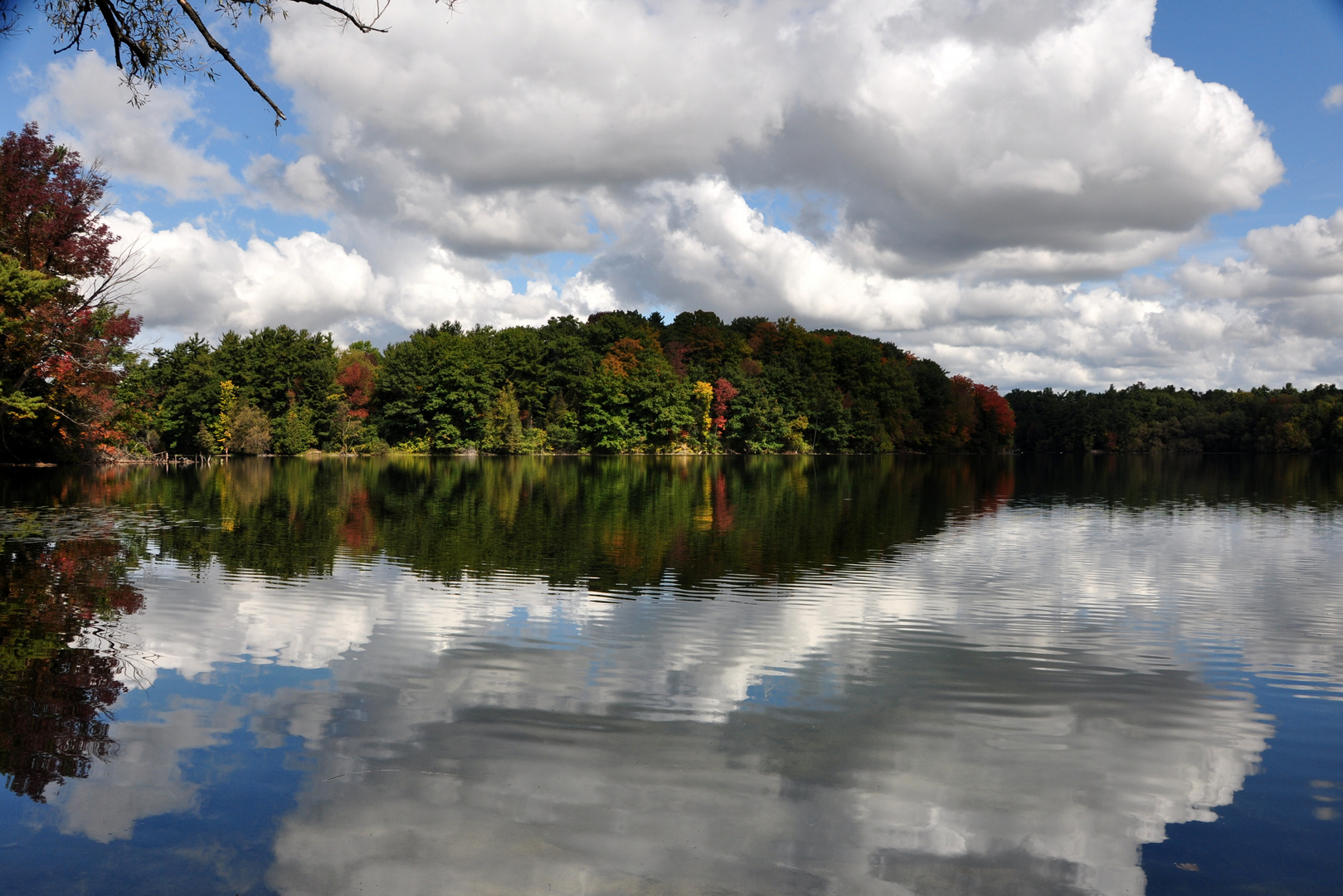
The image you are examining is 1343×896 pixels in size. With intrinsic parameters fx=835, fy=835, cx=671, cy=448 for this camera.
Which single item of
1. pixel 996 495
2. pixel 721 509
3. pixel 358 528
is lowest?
pixel 358 528

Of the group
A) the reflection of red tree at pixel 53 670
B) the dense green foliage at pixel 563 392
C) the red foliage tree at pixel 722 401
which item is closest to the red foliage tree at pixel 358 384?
the dense green foliage at pixel 563 392

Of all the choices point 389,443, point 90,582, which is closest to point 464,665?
point 90,582

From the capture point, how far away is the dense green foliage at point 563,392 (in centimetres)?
6731

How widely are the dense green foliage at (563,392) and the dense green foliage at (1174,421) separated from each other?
105 ft

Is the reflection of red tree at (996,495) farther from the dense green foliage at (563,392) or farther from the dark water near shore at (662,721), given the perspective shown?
the dense green foliage at (563,392)

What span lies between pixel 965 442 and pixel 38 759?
379 feet

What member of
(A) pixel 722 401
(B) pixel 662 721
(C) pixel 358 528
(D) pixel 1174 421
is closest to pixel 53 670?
(B) pixel 662 721

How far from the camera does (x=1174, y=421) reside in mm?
130000

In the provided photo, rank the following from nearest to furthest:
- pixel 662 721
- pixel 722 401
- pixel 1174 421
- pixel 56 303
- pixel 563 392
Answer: pixel 662 721, pixel 56 303, pixel 563 392, pixel 722 401, pixel 1174 421

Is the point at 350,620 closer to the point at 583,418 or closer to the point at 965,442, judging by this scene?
the point at 583,418

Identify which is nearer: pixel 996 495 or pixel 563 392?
pixel 996 495

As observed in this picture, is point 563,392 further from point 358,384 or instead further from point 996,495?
point 996,495

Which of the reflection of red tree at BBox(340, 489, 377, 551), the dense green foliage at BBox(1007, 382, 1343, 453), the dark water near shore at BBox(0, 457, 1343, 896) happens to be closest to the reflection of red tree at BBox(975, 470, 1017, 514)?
the dark water near shore at BBox(0, 457, 1343, 896)

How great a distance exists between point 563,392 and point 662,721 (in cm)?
7844
